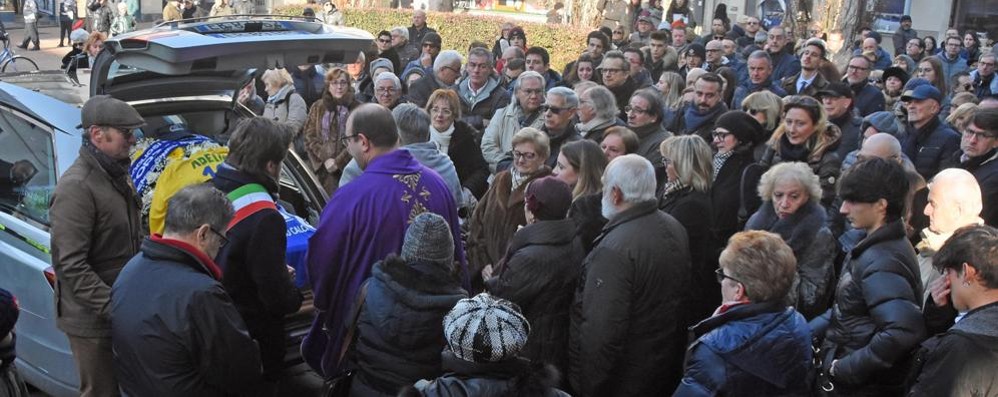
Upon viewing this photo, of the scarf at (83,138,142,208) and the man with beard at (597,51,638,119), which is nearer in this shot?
the scarf at (83,138,142,208)

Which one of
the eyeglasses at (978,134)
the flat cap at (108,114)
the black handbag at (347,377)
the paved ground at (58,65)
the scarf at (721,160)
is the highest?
the flat cap at (108,114)

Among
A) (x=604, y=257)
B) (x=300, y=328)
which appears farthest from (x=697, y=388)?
(x=300, y=328)

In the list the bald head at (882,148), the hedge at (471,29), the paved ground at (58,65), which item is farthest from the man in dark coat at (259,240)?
the hedge at (471,29)

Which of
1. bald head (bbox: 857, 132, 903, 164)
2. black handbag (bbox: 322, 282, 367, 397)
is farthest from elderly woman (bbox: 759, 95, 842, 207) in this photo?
black handbag (bbox: 322, 282, 367, 397)

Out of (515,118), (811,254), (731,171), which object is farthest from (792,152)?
(515,118)

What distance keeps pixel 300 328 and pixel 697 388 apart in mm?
2449

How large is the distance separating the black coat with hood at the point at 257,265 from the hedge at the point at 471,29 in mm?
15346

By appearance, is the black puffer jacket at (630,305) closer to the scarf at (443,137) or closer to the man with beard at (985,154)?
the man with beard at (985,154)

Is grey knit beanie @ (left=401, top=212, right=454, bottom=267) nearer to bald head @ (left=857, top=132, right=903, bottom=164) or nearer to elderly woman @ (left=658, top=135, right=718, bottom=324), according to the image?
elderly woman @ (left=658, top=135, right=718, bottom=324)

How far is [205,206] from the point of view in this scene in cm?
378

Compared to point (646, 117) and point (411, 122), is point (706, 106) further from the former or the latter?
point (411, 122)

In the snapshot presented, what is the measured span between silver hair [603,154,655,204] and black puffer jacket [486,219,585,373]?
11.9 inches

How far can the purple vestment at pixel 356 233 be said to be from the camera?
457 cm

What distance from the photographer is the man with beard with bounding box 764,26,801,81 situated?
467 inches
